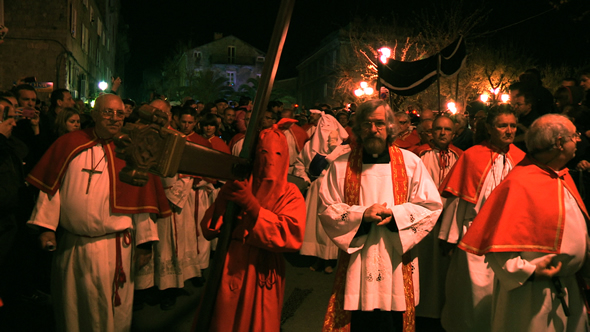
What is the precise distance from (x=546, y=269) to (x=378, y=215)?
1.15 m

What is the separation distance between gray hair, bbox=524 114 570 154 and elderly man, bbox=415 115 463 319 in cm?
211

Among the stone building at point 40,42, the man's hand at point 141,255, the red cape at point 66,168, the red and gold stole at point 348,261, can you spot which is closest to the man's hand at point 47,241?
the red cape at point 66,168

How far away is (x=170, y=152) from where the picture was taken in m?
1.59

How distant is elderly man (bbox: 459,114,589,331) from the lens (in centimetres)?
305

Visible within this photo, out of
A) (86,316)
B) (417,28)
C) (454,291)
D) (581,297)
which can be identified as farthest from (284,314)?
(417,28)

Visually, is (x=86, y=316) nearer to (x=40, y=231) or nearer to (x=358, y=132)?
(x=40, y=231)

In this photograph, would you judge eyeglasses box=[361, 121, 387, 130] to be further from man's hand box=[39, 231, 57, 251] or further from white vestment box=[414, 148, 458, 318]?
man's hand box=[39, 231, 57, 251]

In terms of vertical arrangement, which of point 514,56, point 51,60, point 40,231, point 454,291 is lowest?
point 454,291

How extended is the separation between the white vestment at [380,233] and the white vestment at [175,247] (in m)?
2.63

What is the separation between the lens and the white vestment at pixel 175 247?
564cm

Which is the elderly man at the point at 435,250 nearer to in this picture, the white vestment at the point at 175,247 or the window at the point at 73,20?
the white vestment at the point at 175,247

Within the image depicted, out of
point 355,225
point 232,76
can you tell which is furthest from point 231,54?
point 355,225

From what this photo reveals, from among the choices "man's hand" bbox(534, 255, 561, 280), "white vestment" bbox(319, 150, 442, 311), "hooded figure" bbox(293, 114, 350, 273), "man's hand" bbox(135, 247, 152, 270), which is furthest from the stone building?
"man's hand" bbox(534, 255, 561, 280)

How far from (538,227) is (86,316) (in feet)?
11.3
